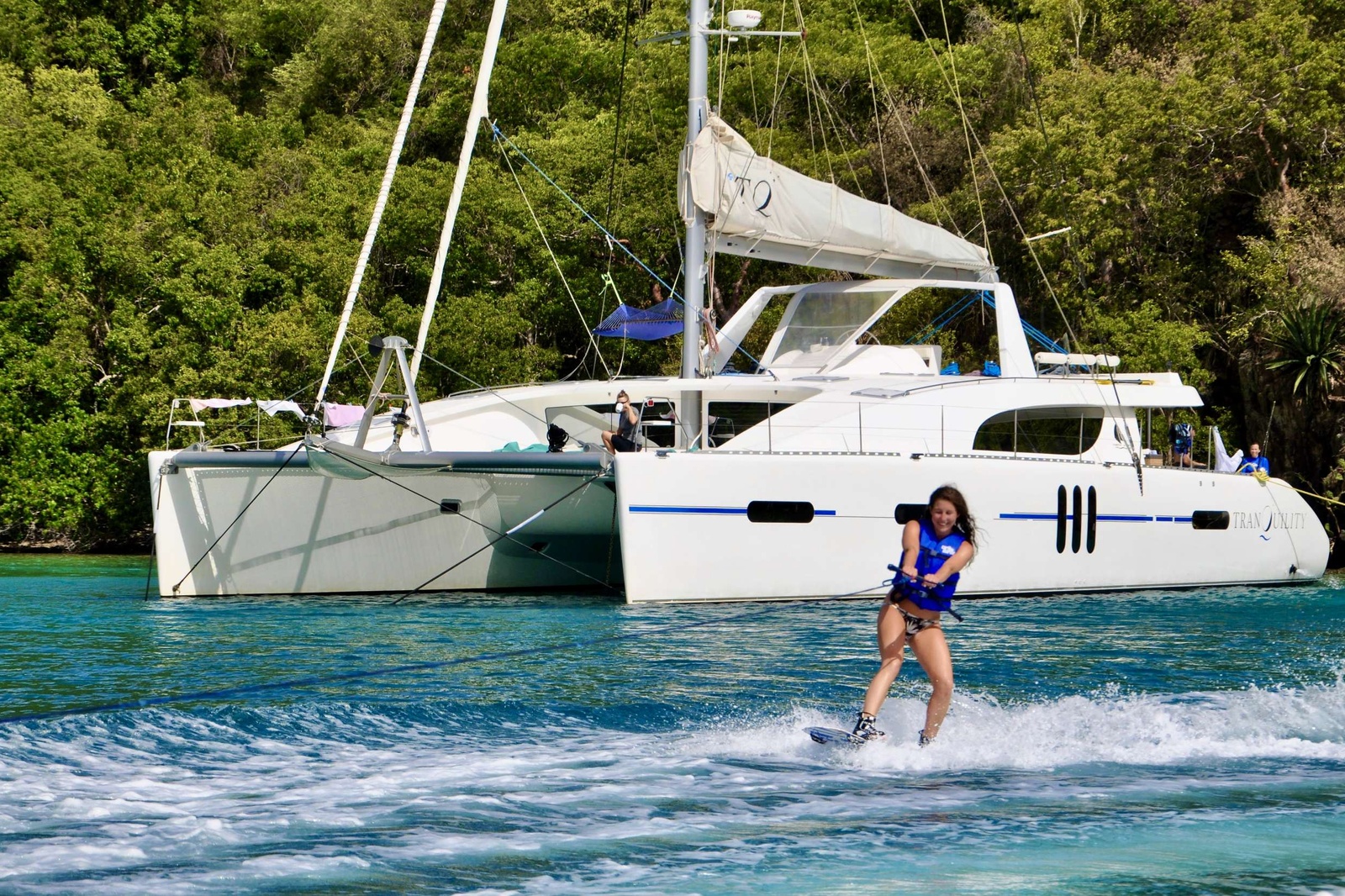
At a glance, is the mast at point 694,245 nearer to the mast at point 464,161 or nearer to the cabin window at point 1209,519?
the mast at point 464,161

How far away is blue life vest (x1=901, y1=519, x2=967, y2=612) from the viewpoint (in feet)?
23.8

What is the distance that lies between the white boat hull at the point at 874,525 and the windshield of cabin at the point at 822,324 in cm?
296

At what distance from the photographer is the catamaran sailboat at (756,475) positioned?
46.5 feet

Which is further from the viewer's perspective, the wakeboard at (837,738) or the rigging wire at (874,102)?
the rigging wire at (874,102)

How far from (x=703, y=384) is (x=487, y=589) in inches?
137

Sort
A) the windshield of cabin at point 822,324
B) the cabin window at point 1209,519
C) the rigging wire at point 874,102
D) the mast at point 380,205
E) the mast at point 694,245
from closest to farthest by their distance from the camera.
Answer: the mast at point 380,205 < the mast at point 694,245 < the cabin window at point 1209,519 < the windshield of cabin at point 822,324 < the rigging wire at point 874,102

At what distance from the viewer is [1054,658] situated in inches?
440

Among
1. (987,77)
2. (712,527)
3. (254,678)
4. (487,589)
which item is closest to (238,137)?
(987,77)

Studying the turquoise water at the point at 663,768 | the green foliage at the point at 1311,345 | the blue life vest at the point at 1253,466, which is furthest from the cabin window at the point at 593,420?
the green foliage at the point at 1311,345

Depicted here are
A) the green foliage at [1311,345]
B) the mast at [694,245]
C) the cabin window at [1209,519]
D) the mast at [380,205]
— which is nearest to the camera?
the mast at [380,205]

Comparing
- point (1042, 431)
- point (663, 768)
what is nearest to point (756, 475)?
point (1042, 431)

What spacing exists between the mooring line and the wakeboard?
12.4ft

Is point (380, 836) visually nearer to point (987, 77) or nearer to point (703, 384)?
point (703, 384)

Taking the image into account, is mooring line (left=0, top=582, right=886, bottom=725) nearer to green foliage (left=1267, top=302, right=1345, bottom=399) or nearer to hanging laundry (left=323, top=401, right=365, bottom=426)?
hanging laundry (left=323, top=401, right=365, bottom=426)
